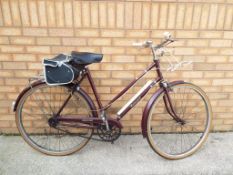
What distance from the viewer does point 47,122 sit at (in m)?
2.68

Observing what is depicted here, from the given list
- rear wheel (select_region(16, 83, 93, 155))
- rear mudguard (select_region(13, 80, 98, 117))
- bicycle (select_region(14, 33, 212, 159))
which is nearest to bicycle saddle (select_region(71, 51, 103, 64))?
bicycle (select_region(14, 33, 212, 159))

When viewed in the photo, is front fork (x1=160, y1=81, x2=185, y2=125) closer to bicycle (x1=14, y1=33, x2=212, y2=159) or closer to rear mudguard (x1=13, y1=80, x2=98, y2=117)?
bicycle (x1=14, y1=33, x2=212, y2=159)

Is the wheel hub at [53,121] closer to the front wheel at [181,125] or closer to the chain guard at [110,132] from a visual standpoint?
the chain guard at [110,132]

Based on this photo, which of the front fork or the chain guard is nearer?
the front fork

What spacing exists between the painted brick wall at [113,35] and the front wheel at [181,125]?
24 cm

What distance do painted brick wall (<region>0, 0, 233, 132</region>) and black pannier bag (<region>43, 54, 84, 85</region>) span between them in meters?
0.41

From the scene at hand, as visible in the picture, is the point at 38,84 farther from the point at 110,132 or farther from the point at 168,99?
the point at 168,99

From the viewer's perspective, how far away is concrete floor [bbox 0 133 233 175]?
2.47 metres

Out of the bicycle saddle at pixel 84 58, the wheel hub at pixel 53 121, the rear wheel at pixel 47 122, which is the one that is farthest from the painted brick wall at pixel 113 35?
the wheel hub at pixel 53 121

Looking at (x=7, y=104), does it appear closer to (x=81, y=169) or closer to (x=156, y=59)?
(x=81, y=169)

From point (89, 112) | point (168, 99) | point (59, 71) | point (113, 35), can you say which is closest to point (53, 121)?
point (89, 112)

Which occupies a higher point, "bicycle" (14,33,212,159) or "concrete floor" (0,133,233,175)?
"bicycle" (14,33,212,159)

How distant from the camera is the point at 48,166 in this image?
2510 millimetres

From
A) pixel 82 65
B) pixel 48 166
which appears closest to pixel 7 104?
pixel 48 166
